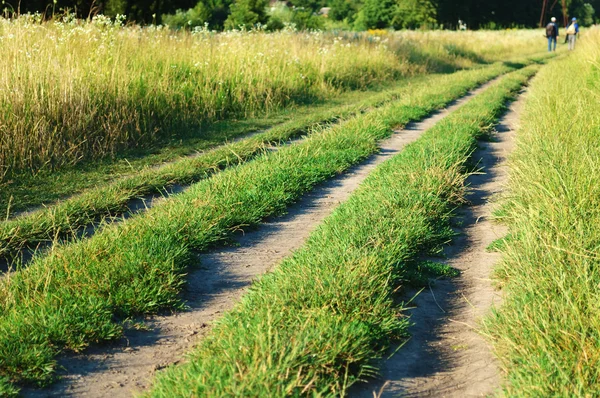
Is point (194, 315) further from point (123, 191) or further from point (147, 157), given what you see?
point (147, 157)

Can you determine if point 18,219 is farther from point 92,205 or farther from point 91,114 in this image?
point 91,114

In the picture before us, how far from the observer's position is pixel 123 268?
4039 mm

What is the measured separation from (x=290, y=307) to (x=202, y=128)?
6873 millimetres

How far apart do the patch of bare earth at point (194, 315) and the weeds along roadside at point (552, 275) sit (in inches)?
59.2

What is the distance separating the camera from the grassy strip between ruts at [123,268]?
3264 mm

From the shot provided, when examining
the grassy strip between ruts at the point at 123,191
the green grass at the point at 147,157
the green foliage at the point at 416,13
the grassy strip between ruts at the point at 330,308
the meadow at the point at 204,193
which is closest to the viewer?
the grassy strip between ruts at the point at 330,308

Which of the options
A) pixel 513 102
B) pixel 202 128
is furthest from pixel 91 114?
pixel 513 102

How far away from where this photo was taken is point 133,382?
3.01m

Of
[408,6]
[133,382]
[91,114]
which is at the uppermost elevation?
[408,6]

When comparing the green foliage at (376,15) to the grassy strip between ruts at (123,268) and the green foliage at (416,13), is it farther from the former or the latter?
the grassy strip between ruts at (123,268)

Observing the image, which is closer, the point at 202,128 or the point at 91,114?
the point at 91,114

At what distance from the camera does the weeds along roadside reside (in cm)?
286

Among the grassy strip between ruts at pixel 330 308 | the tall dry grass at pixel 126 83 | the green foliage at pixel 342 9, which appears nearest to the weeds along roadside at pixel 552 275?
the grassy strip between ruts at pixel 330 308

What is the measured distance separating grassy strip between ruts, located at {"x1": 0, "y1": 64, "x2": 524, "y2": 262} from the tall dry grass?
1159 mm
